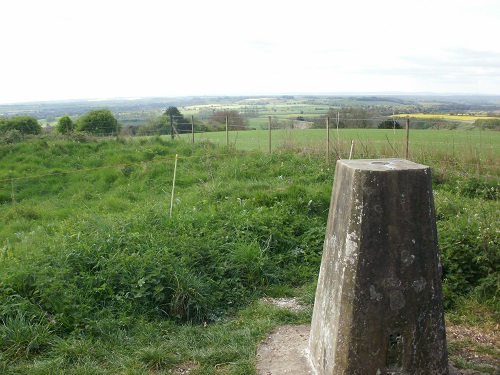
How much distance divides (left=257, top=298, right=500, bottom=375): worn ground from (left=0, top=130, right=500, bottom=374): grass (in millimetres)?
144

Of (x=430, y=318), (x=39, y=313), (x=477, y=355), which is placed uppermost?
(x=430, y=318)

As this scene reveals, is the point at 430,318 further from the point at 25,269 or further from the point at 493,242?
the point at 25,269

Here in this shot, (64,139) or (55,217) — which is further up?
(64,139)

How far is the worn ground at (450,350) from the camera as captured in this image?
4016mm

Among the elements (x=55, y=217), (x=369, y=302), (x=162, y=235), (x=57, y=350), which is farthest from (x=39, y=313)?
(x=55, y=217)

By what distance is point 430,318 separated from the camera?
3.51 meters

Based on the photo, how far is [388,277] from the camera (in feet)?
11.2

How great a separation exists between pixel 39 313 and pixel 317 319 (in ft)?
9.13

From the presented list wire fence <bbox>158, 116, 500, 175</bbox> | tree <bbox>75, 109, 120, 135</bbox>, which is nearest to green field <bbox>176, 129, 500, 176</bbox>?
wire fence <bbox>158, 116, 500, 175</bbox>

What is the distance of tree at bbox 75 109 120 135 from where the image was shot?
22.1m

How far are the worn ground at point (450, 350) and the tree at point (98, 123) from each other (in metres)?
18.8

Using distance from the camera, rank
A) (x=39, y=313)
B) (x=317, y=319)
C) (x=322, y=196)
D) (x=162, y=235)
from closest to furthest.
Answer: (x=317, y=319), (x=39, y=313), (x=162, y=235), (x=322, y=196)

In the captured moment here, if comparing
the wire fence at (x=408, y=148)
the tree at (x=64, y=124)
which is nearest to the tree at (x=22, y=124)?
the tree at (x=64, y=124)

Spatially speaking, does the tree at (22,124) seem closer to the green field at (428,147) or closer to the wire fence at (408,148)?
the wire fence at (408,148)
